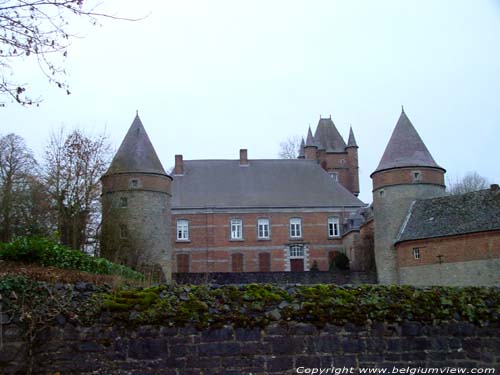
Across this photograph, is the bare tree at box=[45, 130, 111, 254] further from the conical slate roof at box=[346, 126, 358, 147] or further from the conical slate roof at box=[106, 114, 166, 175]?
the conical slate roof at box=[346, 126, 358, 147]

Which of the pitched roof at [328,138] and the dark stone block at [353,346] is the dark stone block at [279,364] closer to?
the dark stone block at [353,346]

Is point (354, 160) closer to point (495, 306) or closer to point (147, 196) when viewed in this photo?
point (147, 196)

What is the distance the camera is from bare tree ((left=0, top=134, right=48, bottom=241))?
28.5m

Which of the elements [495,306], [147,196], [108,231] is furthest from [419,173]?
[495,306]

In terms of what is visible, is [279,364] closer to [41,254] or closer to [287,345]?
[287,345]

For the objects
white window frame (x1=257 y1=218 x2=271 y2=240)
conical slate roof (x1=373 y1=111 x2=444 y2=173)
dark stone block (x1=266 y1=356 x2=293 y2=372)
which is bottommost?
dark stone block (x1=266 y1=356 x2=293 y2=372)

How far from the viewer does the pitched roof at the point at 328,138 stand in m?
53.4

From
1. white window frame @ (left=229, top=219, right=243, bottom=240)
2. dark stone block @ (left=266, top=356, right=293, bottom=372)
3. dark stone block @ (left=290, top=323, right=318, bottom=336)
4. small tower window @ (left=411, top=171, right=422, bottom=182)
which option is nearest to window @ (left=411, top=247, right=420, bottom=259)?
small tower window @ (left=411, top=171, right=422, bottom=182)

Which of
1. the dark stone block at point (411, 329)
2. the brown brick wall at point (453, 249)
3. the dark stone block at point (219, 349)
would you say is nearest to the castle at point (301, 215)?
the brown brick wall at point (453, 249)

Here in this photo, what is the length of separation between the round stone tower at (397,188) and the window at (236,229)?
12.5 m

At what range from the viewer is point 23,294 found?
707 centimetres

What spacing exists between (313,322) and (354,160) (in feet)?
151

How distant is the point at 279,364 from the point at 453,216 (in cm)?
2325

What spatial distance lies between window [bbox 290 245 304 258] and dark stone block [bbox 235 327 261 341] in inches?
1402
